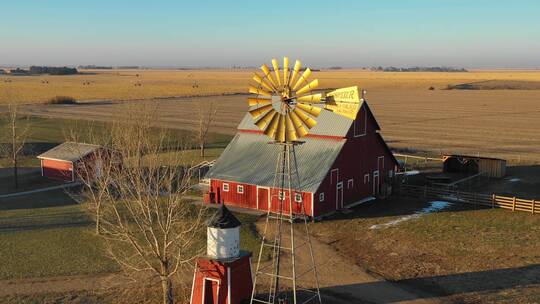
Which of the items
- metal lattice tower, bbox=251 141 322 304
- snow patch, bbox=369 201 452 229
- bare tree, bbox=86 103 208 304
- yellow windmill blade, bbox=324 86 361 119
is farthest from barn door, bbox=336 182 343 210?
yellow windmill blade, bbox=324 86 361 119

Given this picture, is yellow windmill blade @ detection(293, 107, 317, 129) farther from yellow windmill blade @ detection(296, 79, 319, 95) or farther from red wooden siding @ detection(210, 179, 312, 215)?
red wooden siding @ detection(210, 179, 312, 215)

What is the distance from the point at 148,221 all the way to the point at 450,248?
17.9 meters

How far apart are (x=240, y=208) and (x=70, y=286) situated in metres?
16.7

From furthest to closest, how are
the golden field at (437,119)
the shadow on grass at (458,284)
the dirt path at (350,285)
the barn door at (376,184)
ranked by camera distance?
the golden field at (437,119), the barn door at (376,184), the shadow on grass at (458,284), the dirt path at (350,285)

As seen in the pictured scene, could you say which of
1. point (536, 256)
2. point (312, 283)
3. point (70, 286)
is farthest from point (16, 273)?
point (536, 256)

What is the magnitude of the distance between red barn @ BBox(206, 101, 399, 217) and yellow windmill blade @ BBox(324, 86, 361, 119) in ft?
55.3

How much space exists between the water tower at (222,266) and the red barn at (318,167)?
51.7 feet

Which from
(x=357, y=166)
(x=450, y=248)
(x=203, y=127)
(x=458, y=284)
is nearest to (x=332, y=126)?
(x=357, y=166)

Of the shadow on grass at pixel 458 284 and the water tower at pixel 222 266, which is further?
the shadow on grass at pixel 458 284

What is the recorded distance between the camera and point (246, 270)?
850 inches

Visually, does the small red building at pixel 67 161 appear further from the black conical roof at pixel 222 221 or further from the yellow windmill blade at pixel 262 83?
the yellow windmill blade at pixel 262 83

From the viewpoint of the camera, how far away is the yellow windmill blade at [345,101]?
63.9 feet

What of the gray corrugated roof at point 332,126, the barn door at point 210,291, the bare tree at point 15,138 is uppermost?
the gray corrugated roof at point 332,126

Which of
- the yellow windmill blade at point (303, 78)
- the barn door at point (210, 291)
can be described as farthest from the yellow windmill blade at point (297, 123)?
the barn door at point (210, 291)
